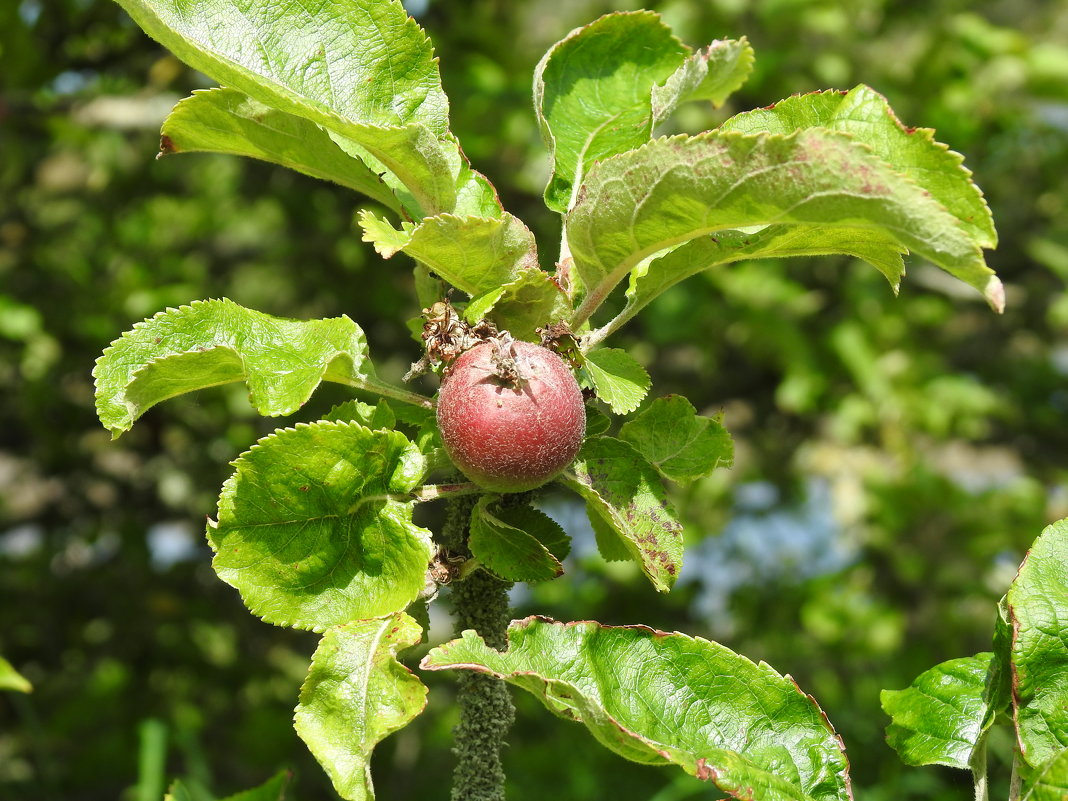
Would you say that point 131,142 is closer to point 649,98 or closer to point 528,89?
point 528,89

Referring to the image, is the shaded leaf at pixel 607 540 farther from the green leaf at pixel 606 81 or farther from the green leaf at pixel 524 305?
the green leaf at pixel 606 81

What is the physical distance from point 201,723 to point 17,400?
109 cm

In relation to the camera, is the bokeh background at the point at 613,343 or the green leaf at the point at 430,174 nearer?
the green leaf at the point at 430,174

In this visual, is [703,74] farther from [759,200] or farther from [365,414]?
[365,414]

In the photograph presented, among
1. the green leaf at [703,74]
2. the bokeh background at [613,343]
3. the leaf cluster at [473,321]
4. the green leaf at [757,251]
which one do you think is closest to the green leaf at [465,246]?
the leaf cluster at [473,321]

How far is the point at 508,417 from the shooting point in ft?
2.60

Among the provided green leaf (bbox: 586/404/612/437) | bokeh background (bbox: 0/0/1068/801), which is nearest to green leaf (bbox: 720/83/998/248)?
green leaf (bbox: 586/404/612/437)

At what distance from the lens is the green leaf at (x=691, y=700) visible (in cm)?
81

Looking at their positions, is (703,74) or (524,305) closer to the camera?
(524,305)

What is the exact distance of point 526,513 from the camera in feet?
2.89

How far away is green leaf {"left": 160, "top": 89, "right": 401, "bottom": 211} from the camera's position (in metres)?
A: 0.86

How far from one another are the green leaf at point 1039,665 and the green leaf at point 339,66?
23.2 inches

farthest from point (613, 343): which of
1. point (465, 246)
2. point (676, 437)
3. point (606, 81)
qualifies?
point (465, 246)

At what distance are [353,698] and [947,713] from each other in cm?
54
